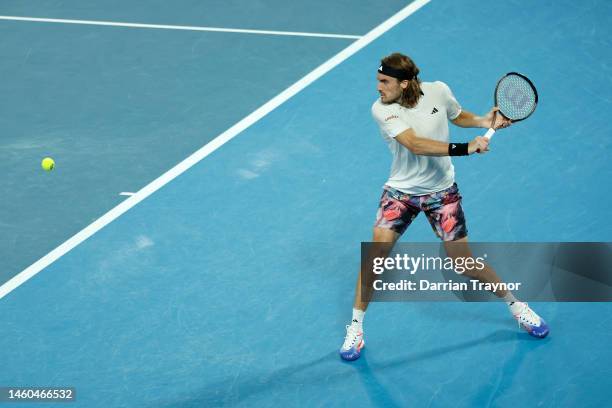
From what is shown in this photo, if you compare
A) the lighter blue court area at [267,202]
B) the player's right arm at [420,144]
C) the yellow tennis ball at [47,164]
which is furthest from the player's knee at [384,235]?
the yellow tennis ball at [47,164]

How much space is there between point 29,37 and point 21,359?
5.98 meters

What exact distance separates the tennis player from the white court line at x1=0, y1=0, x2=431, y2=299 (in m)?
2.83

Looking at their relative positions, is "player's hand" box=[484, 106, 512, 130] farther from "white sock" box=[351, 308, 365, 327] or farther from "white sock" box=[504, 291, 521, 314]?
"white sock" box=[351, 308, 365, 327]

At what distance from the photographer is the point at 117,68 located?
11.4 metres

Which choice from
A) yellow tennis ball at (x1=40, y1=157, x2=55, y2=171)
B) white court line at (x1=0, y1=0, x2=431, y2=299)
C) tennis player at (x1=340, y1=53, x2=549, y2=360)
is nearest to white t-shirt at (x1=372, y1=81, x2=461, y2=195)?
tennis player at (x1=340, y1=53, x2=549, y2=360)

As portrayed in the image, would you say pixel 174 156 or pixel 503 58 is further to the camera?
pixel 503 58

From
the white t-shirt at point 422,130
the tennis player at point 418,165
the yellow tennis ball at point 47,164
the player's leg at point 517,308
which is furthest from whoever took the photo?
the yellow tennis ball at point 47,164

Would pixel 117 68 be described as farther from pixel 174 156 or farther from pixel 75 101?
pixel 174 156

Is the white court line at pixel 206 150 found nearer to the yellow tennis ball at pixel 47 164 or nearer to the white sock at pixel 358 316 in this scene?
the yellow tennis ball at pixel 47 164

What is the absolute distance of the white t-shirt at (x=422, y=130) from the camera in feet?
22.5

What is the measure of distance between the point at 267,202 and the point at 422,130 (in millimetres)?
2599

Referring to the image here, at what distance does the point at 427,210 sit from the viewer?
7.16 metres

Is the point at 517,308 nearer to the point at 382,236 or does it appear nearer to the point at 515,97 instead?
the point at 382,236

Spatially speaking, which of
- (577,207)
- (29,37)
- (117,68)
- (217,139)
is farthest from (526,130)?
(29,37)
